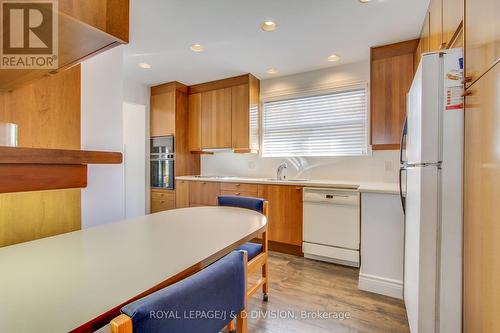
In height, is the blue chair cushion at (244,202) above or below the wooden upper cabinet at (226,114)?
below

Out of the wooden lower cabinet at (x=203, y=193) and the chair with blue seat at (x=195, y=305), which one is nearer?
the chair with blue seat at (x=195, y=305)

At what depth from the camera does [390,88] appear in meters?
2.67

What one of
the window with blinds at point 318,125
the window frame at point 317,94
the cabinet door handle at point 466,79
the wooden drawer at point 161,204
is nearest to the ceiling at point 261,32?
the window frame at point 317,94

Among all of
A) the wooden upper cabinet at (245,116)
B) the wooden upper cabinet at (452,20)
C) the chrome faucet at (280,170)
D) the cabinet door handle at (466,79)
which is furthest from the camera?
the wooden upper cabinet at (245,116)

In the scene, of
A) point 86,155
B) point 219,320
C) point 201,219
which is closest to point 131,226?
point 201,219

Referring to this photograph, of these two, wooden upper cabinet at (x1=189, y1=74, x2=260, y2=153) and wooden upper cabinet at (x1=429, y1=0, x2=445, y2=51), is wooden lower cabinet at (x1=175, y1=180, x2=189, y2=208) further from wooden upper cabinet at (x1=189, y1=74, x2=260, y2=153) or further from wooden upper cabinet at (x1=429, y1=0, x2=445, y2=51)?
wooden upper cabinet at (x1=429, y1=0, x2=445, y2=51)

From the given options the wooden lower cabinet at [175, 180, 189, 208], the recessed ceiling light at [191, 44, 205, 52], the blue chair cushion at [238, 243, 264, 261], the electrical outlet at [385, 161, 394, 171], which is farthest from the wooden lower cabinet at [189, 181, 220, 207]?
the electrical outlet at [385, 161, 394, 171]

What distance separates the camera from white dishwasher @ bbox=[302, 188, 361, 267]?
2.65 meters

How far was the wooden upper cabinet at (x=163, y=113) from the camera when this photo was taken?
4.13 m

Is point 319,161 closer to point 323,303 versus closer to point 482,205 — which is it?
point 323,303

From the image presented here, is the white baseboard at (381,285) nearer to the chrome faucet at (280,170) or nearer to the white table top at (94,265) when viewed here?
the white table top at (94,265)

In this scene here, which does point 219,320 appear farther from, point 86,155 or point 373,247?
point 373,247

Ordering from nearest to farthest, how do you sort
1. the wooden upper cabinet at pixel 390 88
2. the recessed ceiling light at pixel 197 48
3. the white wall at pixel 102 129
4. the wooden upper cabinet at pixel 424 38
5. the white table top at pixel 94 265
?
the white table top at pixel 94 265
the white wall at pixel 102 129
the wooden upper cabinet at pixel 424 38
the wooden upper cabinet at pixel 390 88
the recessed ceiling light at pixel 197 48

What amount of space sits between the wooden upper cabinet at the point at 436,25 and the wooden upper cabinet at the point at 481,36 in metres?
0.59
